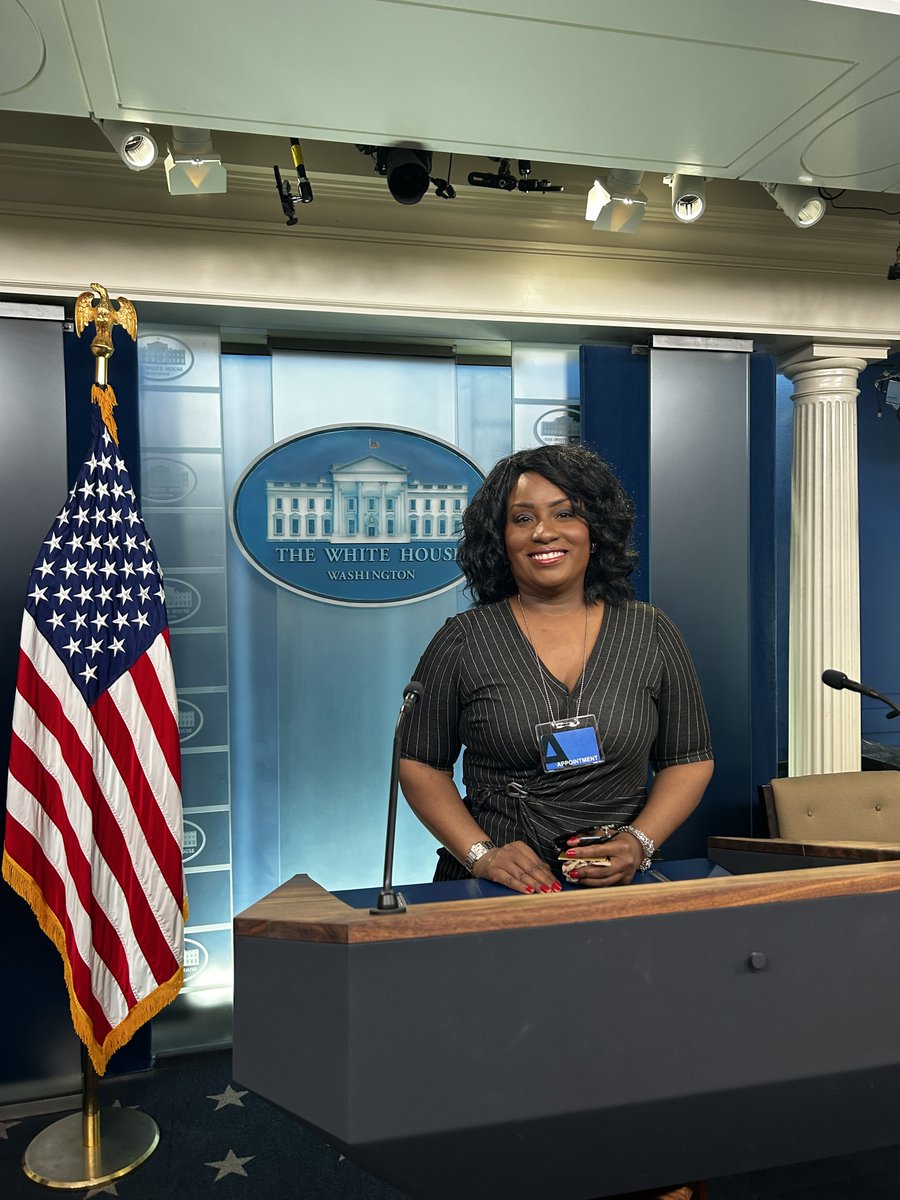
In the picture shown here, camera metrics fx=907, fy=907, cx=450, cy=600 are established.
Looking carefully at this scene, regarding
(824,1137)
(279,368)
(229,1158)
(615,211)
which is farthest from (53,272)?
(824,1137)

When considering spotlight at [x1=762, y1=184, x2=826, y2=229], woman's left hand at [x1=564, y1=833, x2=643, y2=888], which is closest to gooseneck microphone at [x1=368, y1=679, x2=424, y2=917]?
woman's left hand at [x1=564, y1=833, x2=643, y2=888]

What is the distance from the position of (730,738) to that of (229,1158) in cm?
205

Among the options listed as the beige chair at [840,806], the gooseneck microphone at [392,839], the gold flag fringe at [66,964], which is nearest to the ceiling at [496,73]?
the gooseneck microphone at [392,839]

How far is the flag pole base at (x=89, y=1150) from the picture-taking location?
233 cm

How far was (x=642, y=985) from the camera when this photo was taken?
42.8 inches

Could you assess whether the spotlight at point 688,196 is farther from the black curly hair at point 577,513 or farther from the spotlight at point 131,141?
the spotlight at point 131,141

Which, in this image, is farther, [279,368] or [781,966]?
[279,368]

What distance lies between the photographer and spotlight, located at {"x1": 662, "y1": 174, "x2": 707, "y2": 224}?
2656mm

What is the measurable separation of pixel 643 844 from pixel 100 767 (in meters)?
1.44

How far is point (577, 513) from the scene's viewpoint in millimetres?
1977

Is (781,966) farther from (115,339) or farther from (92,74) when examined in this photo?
(115,339)

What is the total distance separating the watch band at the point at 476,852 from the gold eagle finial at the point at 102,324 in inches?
59.7

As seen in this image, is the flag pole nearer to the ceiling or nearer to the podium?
the ceiling

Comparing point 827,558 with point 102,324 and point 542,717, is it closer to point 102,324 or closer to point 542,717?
point 542,717
